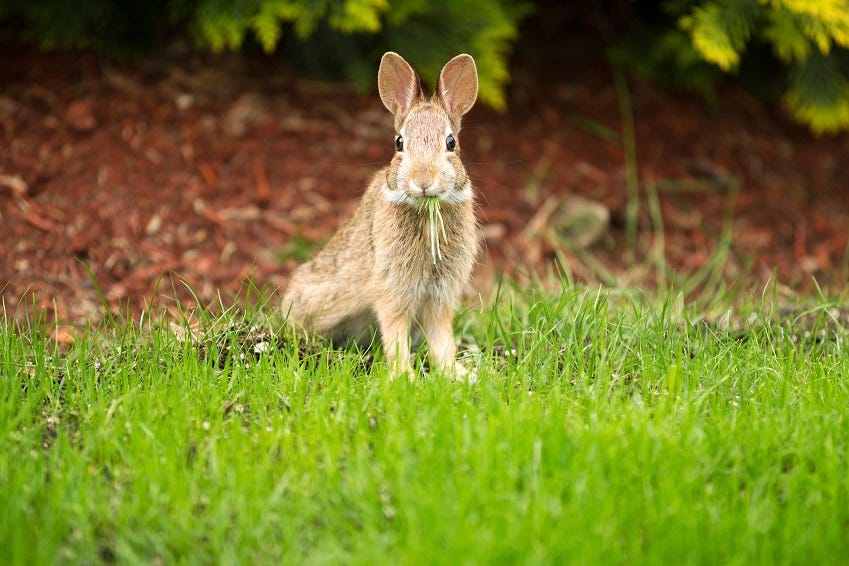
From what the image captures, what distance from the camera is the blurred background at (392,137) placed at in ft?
22.4

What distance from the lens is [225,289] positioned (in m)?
6.71

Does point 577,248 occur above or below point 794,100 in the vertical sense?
below

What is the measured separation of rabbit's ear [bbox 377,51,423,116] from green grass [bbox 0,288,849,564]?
3.93 feet

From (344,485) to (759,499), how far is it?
4.98 ft

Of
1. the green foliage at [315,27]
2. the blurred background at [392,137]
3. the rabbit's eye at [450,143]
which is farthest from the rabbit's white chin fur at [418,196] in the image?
the green foliage at [315,27]

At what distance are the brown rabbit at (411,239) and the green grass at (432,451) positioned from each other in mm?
280

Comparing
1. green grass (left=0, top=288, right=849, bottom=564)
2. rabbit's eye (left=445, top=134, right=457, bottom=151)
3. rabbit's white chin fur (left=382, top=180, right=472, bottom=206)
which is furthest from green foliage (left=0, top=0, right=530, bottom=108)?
green grass (left=0, top=288, right=849, bottom=564)

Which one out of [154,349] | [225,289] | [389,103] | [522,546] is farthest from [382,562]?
[225,289]

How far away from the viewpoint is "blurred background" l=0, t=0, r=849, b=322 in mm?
6832

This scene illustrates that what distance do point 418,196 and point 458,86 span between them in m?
0.73

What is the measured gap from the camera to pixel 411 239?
486 centimetres

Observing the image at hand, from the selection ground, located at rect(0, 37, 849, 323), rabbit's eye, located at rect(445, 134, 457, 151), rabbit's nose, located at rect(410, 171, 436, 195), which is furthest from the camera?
ground, located at rect(0, 37, 849, 323)

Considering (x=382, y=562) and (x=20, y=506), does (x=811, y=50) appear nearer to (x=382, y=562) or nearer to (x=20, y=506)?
(x=382, y=562)

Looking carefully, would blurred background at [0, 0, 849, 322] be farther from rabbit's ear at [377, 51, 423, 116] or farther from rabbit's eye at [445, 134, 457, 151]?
rabbit's eye at [445, 134, 457, 151]
